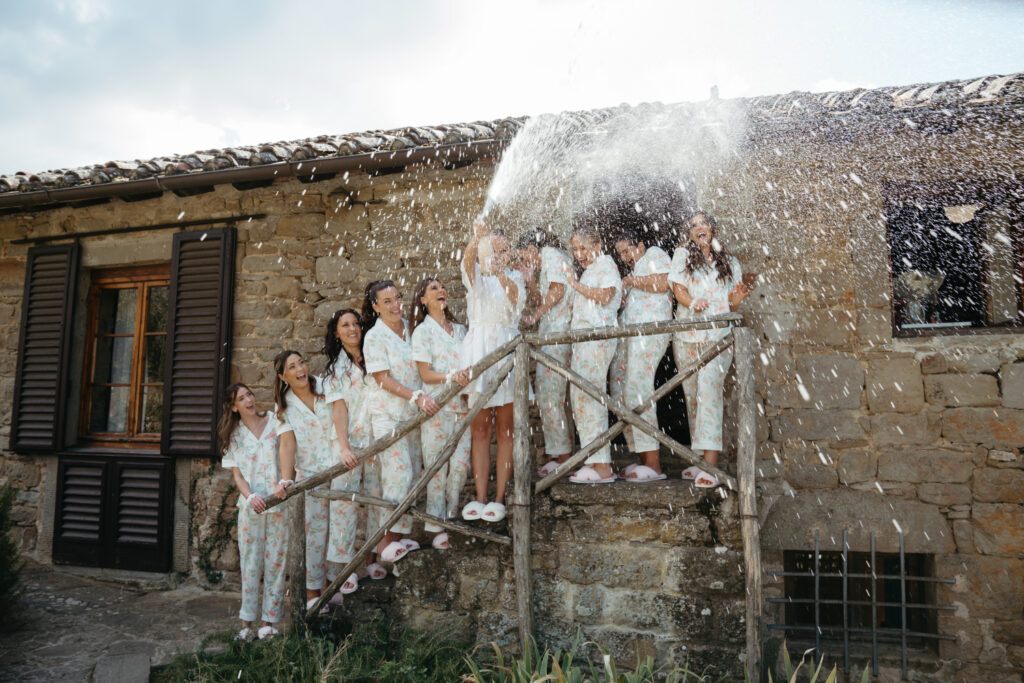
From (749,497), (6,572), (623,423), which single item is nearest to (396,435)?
(623,423)

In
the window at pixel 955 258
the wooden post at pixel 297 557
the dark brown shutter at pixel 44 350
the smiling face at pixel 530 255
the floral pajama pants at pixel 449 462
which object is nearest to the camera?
the wooden post at pixel 297 557

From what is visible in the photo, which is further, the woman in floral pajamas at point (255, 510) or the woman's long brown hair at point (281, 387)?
the woman's long brown hair at point (281, 387)

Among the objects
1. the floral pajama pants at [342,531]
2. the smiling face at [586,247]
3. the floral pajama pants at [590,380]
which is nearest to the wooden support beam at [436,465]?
the floral pajama pants at [342,531]

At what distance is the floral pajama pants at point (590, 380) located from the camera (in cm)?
382

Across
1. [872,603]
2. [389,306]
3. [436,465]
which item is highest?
[389,306]

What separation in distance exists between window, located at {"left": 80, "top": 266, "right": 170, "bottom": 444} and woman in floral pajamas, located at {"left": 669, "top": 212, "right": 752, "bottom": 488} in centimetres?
448

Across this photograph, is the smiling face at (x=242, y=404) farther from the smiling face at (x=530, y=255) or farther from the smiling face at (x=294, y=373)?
the smiling face at (x=530, y=255)

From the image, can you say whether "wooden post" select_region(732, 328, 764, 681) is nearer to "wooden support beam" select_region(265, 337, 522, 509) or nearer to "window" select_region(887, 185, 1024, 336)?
"wooden support beam" select_region(265, 337, 522, 509)

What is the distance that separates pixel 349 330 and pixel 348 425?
61cm

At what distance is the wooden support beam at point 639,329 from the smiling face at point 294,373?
1.51 metres

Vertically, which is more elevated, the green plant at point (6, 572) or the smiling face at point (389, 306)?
the smiling face at point (389, 306)

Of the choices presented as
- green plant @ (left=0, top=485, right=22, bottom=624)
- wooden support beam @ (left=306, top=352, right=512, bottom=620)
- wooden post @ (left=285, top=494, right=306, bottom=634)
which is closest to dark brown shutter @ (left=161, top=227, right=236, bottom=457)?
green plant @ (left=0, top=485, right=22, bottom=624)

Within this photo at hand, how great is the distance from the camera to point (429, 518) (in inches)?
140

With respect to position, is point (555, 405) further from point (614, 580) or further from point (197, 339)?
point (197, 339)
